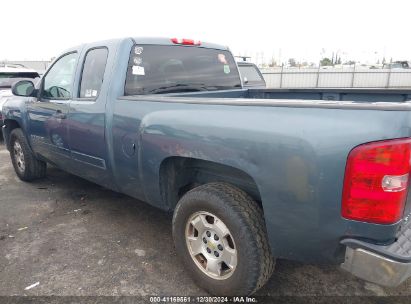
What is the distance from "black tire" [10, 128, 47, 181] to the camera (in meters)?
4.77

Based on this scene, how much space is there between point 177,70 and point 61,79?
1.42m

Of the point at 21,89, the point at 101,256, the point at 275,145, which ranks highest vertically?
the point at 21,89

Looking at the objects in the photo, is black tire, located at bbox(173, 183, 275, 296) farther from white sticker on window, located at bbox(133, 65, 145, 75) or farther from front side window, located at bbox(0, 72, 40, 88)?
front side window, located at bbox(0, 72, 40, 88)

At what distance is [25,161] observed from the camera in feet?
16.0

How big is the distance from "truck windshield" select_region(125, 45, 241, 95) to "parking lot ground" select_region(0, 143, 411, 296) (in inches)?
55.9

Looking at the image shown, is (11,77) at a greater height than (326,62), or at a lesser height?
greater

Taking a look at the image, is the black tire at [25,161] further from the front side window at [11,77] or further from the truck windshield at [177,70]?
the front side window at [11,77]

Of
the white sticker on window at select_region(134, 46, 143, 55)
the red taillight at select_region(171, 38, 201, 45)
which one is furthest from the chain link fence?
the white sticker on window at select_region(134, 46, 143, 55)

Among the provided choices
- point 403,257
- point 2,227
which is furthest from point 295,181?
point 2,227

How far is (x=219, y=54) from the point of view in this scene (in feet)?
13.5

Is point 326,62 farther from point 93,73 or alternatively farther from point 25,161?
point 93,73

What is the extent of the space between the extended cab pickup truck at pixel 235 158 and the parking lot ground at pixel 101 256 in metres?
0.45

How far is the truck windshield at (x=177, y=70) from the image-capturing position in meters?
3.21

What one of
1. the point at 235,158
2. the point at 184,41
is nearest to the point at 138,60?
the point at 184,41
